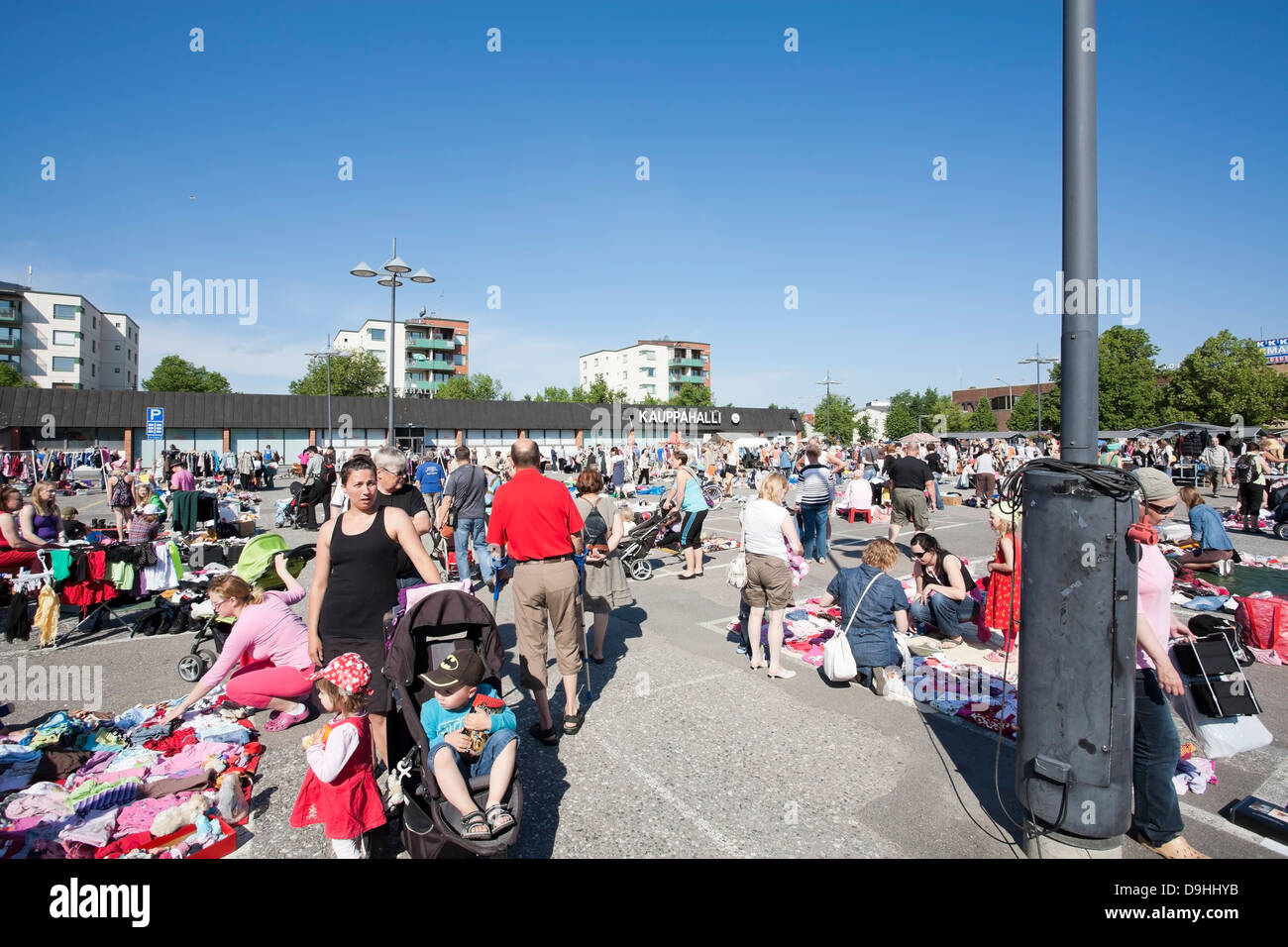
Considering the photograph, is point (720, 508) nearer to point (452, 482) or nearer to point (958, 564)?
point (452, 482)

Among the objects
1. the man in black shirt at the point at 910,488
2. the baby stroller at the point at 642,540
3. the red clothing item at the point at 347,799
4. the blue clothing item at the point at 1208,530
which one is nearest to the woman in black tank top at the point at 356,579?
the red clothing item at the point at 347,799

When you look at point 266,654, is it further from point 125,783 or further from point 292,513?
point 292,513

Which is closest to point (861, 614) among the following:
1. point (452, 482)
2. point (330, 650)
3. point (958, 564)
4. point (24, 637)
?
point (958, 564)

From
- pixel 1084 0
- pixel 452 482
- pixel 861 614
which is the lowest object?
pixel 861 614

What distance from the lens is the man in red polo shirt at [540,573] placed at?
15.2 ft

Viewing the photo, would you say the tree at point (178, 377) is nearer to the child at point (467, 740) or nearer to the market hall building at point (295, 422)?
the market hall building at point (295, 422)

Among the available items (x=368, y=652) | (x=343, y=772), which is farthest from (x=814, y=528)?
(x=343, y=772)

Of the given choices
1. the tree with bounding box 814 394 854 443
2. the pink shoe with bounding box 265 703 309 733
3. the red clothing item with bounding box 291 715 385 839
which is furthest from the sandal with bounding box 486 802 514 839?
the tree with bounding box 814 394 854 443

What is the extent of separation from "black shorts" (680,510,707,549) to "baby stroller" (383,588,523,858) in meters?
6.23

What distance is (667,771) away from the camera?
4309 mm

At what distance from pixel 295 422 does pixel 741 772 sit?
143 feet

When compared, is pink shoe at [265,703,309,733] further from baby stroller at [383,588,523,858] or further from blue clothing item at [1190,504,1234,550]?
blue clothing item at [1190,504,1234,550]

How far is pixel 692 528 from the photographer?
32.7 feet
